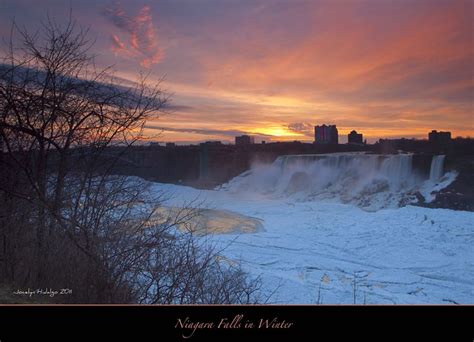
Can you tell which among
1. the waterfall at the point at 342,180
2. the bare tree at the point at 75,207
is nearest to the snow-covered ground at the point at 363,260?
the bare tree at the point at 75,207

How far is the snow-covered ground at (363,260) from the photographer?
457 cm

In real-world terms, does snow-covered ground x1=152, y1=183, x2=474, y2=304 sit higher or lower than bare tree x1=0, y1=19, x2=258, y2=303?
lower

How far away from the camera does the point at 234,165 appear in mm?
17281

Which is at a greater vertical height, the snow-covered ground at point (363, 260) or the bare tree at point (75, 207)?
the bare tree at point (75, 207)

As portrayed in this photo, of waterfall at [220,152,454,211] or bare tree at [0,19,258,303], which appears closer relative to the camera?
bare tree at [0,19,258,303]

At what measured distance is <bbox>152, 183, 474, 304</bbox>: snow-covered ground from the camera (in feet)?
15.0

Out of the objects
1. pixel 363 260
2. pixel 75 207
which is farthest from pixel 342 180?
pixel 75 207

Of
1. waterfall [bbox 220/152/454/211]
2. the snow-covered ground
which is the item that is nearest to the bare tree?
the snow-covered ground

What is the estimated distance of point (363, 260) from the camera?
650 cm

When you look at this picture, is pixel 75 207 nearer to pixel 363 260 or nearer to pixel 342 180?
pixel 363 260

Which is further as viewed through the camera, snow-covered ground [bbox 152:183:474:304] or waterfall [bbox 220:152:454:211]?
waterfall [bbox 220:152:454:211]

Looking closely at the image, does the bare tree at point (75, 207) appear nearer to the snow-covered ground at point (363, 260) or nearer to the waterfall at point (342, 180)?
the snow-covered ground at point (363, 260)

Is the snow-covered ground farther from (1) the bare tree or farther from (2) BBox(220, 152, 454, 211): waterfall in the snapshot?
(2) BBox(220, 152, 454, 211): waterfall
